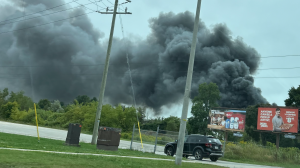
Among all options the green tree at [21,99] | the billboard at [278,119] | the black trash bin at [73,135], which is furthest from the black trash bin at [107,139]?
the green tree at [21,99]

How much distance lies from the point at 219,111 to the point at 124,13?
93.5 feet

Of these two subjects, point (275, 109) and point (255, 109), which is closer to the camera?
point (275, 109)

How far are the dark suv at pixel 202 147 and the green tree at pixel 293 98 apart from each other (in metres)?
61.9

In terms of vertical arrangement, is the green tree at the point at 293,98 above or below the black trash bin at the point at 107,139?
above

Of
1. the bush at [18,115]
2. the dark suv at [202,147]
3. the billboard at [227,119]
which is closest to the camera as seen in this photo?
the dark suv at [202,147]

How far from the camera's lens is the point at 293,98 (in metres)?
76.0

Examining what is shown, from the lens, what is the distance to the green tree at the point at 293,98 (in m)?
73.9

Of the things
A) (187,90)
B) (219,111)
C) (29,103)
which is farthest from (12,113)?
(187,90)

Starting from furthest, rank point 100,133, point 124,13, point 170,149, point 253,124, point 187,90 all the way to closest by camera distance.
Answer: point 253,124, point 124,13, point 170,149, point 100,133, point 187,90

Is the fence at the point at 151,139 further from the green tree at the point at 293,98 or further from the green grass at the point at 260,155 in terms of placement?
the green tree at the point at 293,98

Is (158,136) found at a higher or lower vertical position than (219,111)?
lower

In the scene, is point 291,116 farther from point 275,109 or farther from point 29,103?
point 29,103

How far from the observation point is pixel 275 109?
139 ft

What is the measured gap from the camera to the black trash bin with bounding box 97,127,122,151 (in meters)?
18.8
